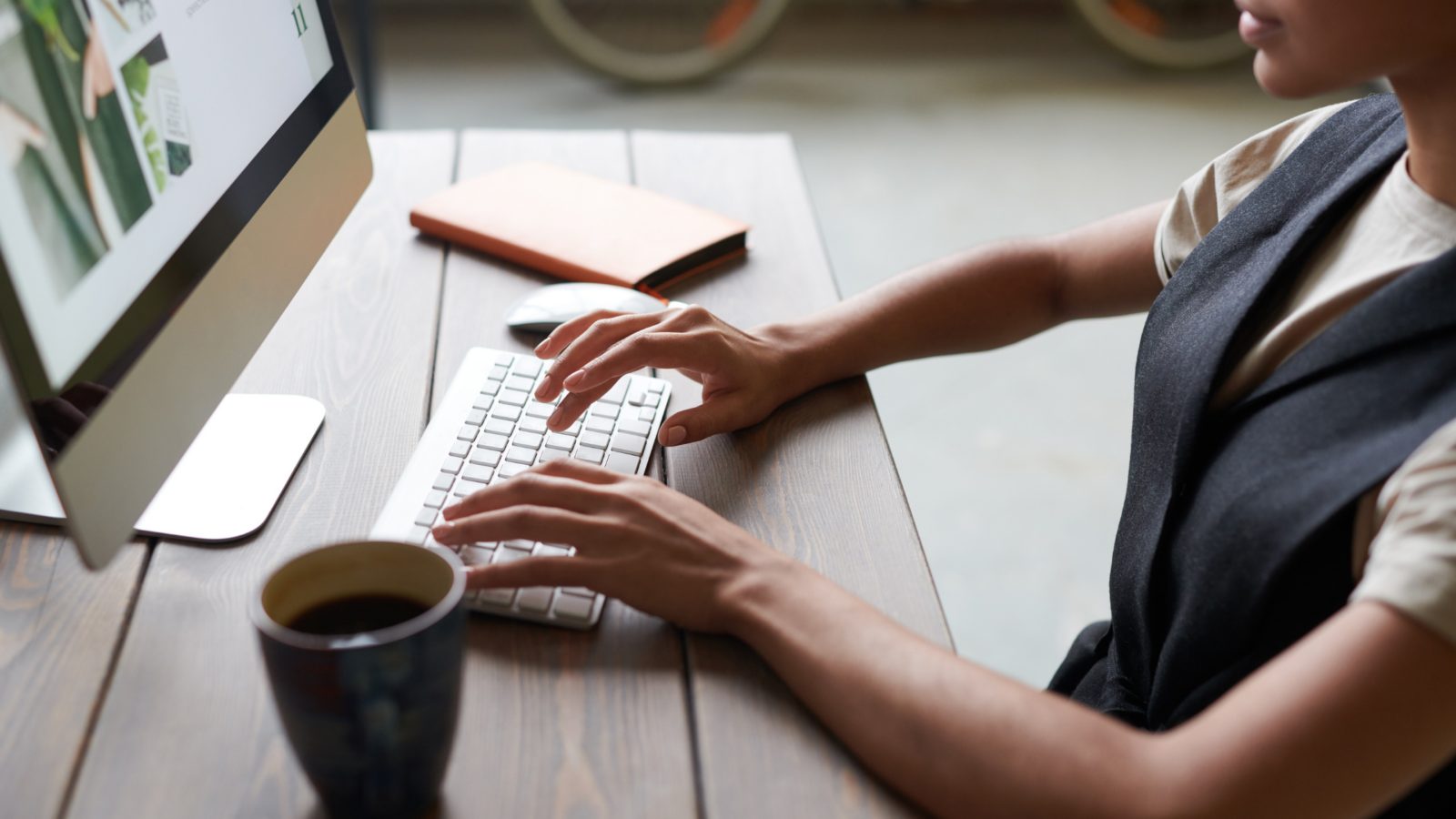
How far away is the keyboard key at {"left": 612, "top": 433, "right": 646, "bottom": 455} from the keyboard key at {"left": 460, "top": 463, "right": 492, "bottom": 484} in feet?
0.28

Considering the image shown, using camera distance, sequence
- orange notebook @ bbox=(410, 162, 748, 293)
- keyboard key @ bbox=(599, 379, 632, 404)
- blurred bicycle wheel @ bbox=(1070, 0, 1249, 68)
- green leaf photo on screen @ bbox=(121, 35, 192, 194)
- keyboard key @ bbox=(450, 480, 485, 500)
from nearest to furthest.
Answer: green leaf photo on screen @ bbox=(121, 35, 192, 194) < keyboard key @ bbox=(450, 480, 485, 500) < keyboard key @ bbox=(599, 379, 632, 404) < orange notebook @ bbox=(410, 162, 748, 293) < blurred bicycle wheel @ bbox=(1070, 0, 1249, 68)

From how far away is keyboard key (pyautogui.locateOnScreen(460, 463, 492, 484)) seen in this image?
745 mm

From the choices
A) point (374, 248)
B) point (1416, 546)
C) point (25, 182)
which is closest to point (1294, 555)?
point (1416, 546)

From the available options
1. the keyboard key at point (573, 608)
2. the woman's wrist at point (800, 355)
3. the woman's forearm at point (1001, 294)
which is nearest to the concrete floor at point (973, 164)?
the woman's forearm at point (1001, 294)

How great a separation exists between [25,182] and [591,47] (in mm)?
2781

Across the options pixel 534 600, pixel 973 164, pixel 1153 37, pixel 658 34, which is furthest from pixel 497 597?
pixel 1153 37

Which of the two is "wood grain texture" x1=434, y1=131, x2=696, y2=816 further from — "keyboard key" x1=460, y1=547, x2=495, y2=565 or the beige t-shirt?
the beige t-shirt

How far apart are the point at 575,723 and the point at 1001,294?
55 cm

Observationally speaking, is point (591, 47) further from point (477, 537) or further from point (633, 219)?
point (477, 537)

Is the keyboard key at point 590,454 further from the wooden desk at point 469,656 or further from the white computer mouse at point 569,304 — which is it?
the white computer mouse at point 569,304

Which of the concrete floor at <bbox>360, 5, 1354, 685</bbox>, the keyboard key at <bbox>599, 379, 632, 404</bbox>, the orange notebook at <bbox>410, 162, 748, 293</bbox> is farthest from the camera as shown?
the concrete floor at <bbox>360, 5, 1354, 685</bbox>

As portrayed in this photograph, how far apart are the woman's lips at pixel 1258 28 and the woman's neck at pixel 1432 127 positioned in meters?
0.07

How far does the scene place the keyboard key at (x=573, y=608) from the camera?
2.14 feet

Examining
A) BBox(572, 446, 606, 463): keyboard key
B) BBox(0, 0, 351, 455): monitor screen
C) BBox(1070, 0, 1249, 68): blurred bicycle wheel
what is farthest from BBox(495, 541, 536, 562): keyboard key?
BBox(1070, 0, 1249, 68): blurred bicycle wheel
